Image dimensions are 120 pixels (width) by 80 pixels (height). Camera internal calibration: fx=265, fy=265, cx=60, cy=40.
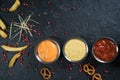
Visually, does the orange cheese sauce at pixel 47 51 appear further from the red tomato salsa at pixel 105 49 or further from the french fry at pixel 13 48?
the red tomato salsa at pixel 105 49

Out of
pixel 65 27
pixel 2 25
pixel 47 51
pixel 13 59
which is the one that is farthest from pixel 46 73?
pixel 2 25

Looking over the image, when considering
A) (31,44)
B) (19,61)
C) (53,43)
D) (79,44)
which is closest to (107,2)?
(79,44)

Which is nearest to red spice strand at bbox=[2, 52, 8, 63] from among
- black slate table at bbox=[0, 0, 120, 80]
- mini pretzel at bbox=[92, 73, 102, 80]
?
black slate table at bbox=[0, 0, 120, 80]

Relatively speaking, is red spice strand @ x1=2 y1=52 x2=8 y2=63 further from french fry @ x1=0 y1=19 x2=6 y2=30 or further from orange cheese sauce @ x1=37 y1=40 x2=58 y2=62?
orange cheese sauce @ x1=37 y1=40 x2=58 y2=62

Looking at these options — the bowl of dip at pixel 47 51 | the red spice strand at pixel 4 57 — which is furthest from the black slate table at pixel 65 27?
the bowl of dip at pixel 47 51

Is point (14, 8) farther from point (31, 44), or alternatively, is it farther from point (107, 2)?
point (107, 2)

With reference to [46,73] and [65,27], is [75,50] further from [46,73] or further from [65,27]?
[46,73]
